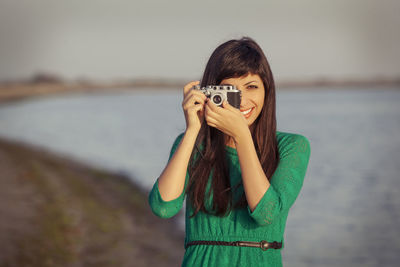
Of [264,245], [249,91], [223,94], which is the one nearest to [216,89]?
[223,94]

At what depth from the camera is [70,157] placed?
58.9ft

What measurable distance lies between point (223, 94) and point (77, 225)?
20.6 ft

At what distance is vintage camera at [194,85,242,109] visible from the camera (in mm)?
1936

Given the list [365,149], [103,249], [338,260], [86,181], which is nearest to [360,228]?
[338,260]

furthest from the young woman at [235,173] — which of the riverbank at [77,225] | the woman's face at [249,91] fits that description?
the riverbank at [77,225]

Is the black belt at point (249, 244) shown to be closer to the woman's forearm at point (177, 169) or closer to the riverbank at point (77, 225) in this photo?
the woman's forearm at point (177, 169)

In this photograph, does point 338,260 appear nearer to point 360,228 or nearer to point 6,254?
point 360,228

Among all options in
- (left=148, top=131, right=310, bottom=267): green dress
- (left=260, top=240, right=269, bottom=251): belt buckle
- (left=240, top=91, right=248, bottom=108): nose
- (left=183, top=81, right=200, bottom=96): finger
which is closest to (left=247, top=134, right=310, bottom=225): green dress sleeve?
(left=148, top=131, right=310, bottom=267): green dress

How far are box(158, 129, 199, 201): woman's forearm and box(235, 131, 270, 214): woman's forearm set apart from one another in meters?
0.23

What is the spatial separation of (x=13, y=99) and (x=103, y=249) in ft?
238

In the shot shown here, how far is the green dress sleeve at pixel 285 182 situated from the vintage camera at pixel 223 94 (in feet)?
1.02

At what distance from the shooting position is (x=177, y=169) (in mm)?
1948

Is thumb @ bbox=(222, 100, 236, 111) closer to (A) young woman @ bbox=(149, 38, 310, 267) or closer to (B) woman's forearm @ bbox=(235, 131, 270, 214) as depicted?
(A) young woman @ bbox=(149, 38, 310, 267)

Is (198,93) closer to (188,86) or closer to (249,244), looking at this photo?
(188,86)
